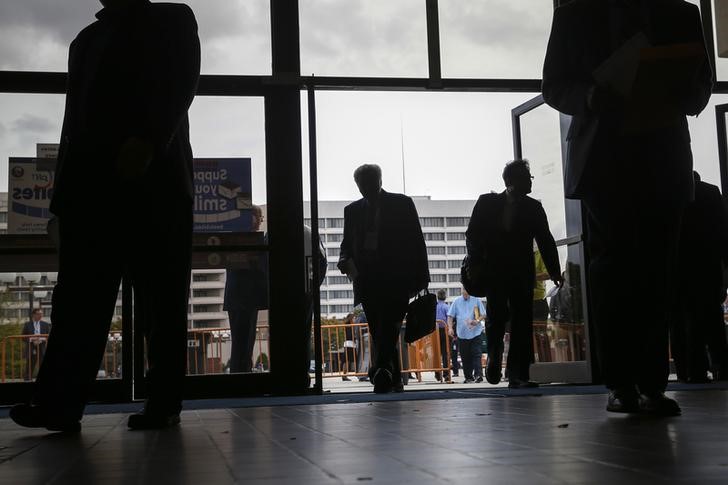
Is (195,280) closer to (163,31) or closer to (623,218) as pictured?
(163,31)

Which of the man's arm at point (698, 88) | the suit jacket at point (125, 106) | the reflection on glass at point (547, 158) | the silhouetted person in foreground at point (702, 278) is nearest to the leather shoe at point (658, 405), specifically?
the man's arm at point (698, 88)

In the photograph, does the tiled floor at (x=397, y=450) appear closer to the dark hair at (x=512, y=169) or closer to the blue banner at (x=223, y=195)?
the blue banner at (x=223, y=195)

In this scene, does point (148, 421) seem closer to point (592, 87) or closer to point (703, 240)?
point (592, 87)

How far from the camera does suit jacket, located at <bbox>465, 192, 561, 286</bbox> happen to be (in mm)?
6301

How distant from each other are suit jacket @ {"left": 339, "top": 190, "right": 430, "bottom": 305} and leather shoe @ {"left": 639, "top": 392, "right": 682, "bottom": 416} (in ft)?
10.8

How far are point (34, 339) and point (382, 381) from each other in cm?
229

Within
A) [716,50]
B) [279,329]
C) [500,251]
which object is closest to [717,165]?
[716,50]

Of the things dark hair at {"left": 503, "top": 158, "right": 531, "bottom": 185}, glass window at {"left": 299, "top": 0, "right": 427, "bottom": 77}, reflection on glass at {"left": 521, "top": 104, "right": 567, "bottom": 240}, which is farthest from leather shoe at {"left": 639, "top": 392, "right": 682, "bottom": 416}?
reflection on glass at {"left": 521, "top": 104, "right": 567, "bottom": 240}

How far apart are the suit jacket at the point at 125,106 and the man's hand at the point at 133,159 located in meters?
0.08

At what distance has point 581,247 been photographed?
7.08m

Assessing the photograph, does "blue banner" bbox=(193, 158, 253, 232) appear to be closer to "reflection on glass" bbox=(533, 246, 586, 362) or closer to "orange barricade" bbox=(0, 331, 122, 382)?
"orange barricade" bbox=(0, 331, 122, 382)

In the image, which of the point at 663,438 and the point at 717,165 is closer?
the point at 663,438

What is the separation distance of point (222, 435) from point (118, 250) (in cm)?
76

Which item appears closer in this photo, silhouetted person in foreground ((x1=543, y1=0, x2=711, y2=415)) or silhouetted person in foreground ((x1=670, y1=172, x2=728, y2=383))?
silhouetted person in foreground ((x1=543, y1=0, x2=711, y2=415))
